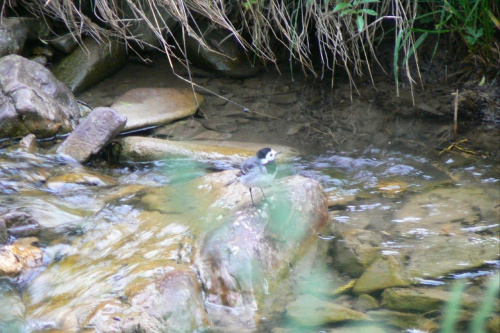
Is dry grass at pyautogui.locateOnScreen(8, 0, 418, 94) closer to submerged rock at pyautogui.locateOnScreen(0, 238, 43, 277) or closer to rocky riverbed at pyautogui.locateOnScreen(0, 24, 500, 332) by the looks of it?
rocky riverbed at pyautogui.locateOnScreen(0, 24, 500, 332)

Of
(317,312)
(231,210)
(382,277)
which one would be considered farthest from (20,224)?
(382,277)

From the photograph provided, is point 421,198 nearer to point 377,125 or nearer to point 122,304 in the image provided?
point 377,125

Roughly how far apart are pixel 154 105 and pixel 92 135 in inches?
40.9

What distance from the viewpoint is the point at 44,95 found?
514 cm

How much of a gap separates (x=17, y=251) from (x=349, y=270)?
193 centimetres

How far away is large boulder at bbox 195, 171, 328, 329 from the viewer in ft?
10.2

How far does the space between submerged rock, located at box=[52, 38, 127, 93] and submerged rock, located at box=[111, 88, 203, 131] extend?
412 mm

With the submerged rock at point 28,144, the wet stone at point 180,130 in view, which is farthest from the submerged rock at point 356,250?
the submerged rock at point 28,144

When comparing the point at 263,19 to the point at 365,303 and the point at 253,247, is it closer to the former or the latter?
the point at 253,247

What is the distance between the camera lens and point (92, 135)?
4.91 meters

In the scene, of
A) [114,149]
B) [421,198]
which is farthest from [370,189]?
[114,149]

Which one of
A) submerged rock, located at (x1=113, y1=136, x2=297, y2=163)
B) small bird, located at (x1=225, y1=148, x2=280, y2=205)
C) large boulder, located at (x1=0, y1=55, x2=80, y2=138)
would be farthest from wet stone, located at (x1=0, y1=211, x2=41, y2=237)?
large boulder, located at (x1=0, y1=55, x2=80, y2=138)

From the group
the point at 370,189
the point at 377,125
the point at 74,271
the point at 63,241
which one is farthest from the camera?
the point at 377,125

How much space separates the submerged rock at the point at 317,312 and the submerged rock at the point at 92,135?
256 centimetres
